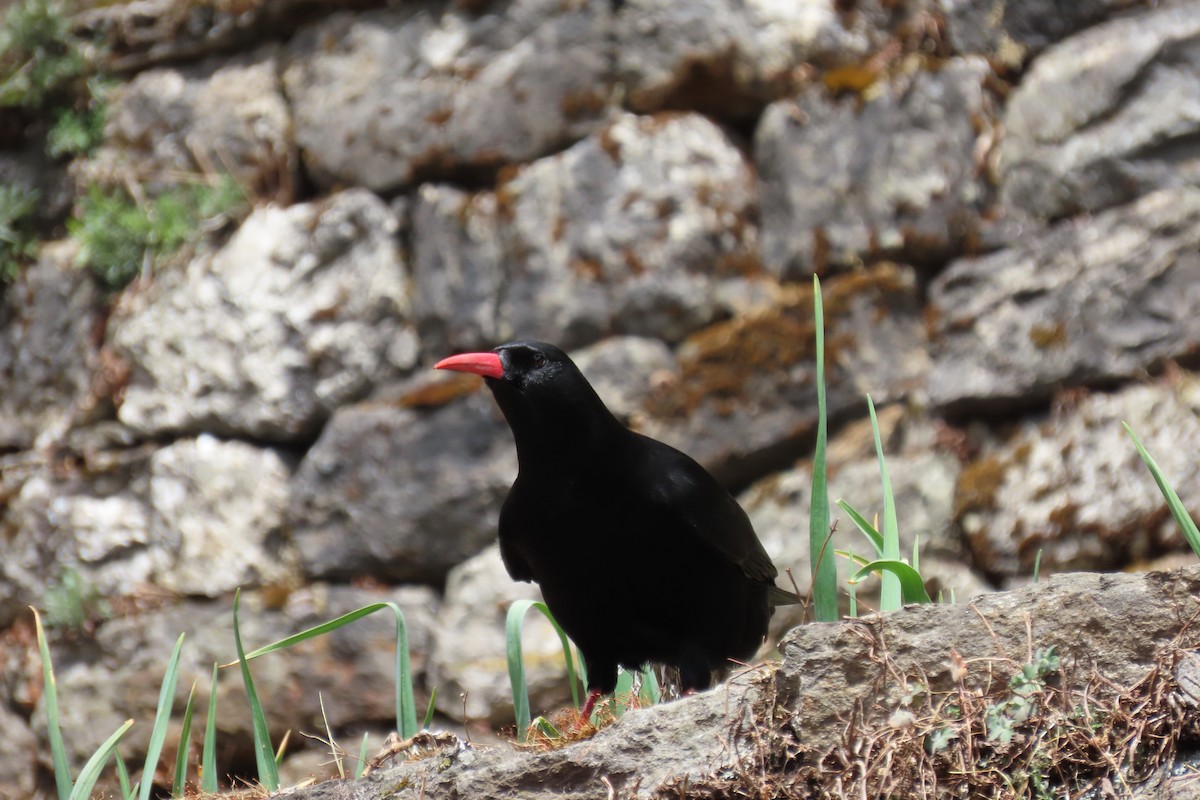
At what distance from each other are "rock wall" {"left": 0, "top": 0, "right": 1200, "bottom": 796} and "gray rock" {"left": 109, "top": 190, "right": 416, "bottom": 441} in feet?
0.05

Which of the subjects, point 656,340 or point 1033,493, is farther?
point 656,340

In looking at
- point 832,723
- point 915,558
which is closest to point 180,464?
point 915,558

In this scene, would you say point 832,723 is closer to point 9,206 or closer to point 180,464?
point 180,464

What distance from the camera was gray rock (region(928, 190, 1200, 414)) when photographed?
14.8 ft

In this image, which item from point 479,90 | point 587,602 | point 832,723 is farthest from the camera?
point 479,90

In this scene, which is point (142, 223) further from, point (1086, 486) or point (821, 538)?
point (821, 538)

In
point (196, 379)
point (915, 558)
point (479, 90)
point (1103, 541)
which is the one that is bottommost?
point (1103, 541)

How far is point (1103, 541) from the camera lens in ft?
14.4

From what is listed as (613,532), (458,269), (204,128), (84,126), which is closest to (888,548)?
(613,532)

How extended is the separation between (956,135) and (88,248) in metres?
3.98

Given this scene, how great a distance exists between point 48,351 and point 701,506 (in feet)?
14.4

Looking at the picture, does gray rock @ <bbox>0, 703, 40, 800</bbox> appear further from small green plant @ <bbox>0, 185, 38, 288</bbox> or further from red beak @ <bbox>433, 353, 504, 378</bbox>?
red beak @ <bbox>433, 353, 504, 378</bbox>

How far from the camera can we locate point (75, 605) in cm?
561

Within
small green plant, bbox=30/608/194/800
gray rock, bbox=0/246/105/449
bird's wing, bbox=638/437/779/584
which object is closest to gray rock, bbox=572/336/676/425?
bird's wing, bbox=638/437/779/584
